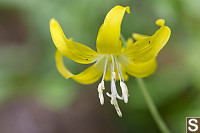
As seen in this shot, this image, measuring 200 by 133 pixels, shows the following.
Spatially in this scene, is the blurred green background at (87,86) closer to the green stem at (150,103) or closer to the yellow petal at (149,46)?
the green stem at (150,103)

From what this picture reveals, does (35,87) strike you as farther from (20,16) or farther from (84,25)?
(20,16)

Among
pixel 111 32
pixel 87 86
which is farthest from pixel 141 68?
pixel 87 86

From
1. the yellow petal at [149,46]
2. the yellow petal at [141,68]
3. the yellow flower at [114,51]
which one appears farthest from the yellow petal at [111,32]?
the yellow petal at [141,68]

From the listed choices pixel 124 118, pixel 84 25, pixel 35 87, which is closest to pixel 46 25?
pixel 84 25

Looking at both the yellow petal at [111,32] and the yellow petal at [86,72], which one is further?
the yellow petal at [86,72]

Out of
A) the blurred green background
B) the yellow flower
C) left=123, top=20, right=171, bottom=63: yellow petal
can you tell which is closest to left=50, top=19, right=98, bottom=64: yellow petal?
the yellow flower

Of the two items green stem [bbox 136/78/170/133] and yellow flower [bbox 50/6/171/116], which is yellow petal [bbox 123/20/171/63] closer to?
yellow flower [bbox 50/6/171/116]
